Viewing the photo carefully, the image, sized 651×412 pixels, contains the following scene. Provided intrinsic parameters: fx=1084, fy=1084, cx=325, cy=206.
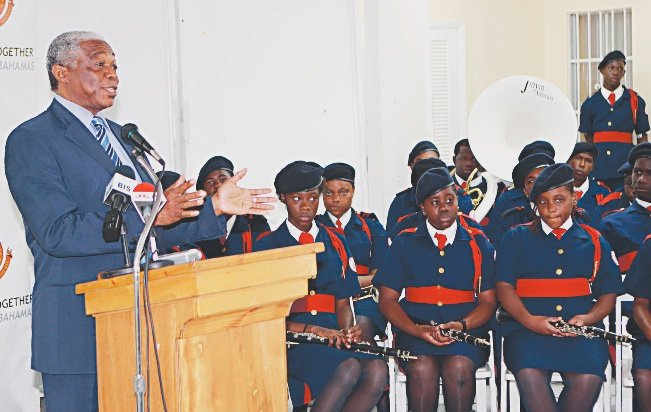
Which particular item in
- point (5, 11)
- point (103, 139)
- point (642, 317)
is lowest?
point (642, 317)

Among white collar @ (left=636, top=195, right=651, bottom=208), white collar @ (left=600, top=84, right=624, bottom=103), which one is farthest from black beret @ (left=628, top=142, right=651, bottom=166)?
white collar @ (left=600, top=84, right=624, bottom=103)

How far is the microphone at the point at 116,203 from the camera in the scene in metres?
2.53

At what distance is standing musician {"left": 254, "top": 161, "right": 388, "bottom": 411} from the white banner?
3.63 feet

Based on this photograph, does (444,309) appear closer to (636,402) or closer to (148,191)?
(636,402)

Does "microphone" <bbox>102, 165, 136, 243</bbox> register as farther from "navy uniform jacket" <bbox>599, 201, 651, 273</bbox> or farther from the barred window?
the barred window

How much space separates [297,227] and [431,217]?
0.63m

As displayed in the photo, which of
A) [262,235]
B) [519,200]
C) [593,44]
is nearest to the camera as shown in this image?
[262,235]

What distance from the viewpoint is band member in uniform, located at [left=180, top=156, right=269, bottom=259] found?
17.2 ft

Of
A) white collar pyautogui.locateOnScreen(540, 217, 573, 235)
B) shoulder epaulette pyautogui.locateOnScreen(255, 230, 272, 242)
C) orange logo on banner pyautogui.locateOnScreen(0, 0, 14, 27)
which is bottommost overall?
shoulder epaulette pyautogui.locateOnScreen(255, 230, 272, 242)

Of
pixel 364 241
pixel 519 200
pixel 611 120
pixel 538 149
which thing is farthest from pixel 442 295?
pixel 611 120

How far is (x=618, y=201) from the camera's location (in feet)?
21.0

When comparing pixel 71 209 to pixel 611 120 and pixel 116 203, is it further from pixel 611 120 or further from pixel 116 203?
pixel 611 120

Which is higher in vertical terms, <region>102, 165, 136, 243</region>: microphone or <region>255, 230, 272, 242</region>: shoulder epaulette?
<region>102, 165, 136, 243</region>: microphone

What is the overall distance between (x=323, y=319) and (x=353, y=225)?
33.3 inches
